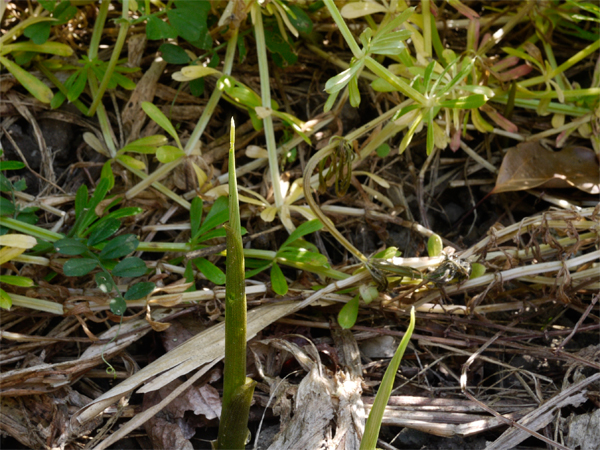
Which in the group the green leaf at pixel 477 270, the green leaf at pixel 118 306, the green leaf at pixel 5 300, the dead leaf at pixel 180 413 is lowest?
the dead leaf at pixel 180 413

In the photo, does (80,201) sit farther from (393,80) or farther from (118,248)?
(393,80)

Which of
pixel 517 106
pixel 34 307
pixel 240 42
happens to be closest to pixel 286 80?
pixel 240 42

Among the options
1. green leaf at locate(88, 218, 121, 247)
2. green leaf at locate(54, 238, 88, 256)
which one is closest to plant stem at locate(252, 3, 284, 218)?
green leaf at locate(88, 218, 121, 247)

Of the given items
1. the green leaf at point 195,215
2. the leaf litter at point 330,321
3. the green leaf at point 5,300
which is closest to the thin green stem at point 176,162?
the leaf litter at point 330,321

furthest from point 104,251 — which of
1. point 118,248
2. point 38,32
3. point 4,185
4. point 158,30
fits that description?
point 38,32

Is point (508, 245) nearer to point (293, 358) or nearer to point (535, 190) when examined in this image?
point (535, 190)

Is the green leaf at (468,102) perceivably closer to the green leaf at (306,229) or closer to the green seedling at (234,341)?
the green leaf at (306,229)

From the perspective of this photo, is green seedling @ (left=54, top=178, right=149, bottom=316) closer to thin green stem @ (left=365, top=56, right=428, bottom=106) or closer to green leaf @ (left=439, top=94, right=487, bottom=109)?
thin green stem @ (left=365, top=56, right=428, bottom=106)
